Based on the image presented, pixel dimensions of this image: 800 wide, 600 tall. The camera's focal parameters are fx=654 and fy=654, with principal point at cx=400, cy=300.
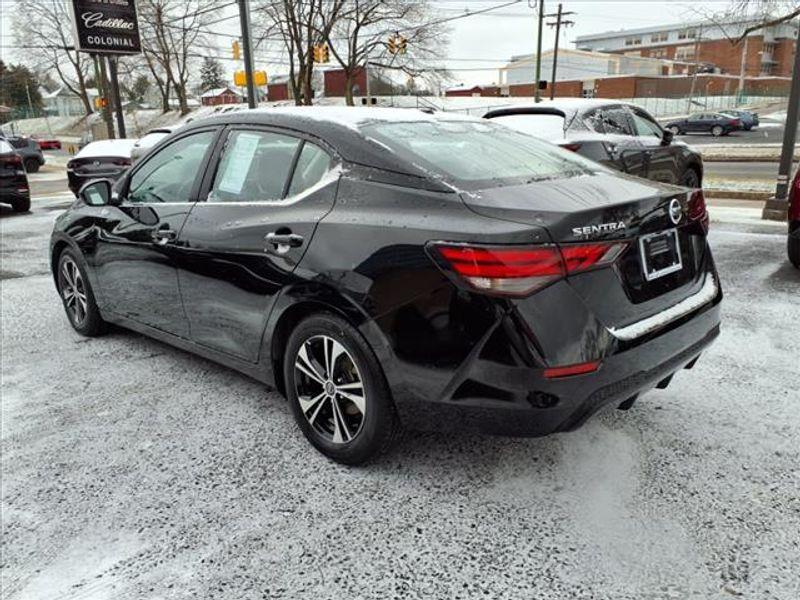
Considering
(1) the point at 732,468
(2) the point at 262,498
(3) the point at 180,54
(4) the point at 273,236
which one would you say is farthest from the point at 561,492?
(3) the point at 180,54

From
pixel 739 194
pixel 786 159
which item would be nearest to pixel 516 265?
pixel 786 159

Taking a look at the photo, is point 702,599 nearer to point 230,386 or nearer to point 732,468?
point 732,468

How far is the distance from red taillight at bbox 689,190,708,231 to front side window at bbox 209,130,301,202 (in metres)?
1.82

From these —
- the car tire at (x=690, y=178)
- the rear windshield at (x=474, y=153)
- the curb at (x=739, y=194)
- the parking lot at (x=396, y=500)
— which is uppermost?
the rear windshield at (x=474, y=153)

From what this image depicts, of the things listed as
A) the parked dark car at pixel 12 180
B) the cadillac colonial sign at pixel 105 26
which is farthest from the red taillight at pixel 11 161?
the cadillac colonial sign at pixel 105 26

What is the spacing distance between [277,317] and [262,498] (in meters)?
0.81

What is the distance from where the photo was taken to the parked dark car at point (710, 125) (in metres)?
38.6

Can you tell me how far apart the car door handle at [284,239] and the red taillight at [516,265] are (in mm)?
845

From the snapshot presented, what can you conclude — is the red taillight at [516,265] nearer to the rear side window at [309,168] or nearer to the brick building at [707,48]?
the rear side window at [309,168]

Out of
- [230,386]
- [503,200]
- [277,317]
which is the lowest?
[230,386]

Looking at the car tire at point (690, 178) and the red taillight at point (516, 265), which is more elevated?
the red taillight at point (516, 265)

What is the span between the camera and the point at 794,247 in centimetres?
582

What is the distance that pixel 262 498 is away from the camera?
2730mm

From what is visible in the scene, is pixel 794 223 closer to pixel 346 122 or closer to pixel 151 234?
pixel 346 122
